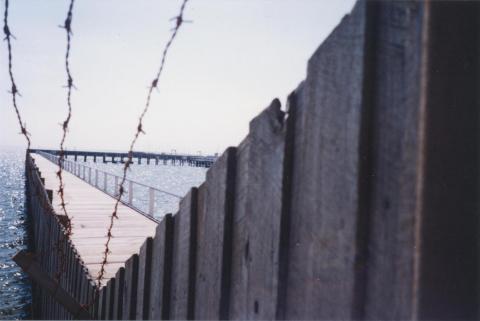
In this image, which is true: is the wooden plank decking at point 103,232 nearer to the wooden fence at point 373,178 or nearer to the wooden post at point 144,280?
the wooden post at point 144,280

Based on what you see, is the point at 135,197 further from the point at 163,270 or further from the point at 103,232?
the point at 163,270

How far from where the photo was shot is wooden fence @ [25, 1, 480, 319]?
74 centimetres

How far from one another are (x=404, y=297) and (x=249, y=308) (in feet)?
2.23

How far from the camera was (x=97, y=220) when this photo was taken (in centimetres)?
923

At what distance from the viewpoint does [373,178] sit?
0.86m

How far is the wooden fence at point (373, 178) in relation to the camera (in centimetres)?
74

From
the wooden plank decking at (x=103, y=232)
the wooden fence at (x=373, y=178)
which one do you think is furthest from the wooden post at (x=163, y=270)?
the wooden plank decking at (x=103, y=232)

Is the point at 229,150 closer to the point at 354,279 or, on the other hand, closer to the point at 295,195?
the point at 295,195

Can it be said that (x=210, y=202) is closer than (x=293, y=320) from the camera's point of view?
No

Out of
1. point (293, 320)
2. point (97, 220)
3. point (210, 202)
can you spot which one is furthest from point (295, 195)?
point (97, 220)

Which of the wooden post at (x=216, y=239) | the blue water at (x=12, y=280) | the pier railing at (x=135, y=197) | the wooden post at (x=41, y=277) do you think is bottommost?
the blue water at (x=12, y=280)

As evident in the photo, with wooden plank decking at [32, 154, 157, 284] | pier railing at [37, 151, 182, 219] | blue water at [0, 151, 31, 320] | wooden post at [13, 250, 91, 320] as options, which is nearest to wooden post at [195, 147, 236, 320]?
wooden post at [13, 250, 91, 320]

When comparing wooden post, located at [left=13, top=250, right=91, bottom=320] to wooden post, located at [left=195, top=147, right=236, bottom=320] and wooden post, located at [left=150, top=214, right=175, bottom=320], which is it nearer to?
wooden post, located at [left=150, top=214, right=175, bottom=320]

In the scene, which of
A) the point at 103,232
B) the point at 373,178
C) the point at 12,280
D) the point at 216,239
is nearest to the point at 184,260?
the point at 216,239
